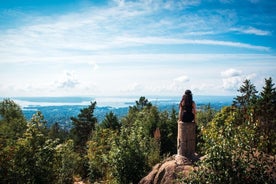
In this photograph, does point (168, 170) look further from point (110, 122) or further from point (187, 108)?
point (110, 122)

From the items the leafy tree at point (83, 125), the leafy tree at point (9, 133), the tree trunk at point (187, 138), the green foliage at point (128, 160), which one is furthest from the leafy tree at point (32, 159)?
the leafy tree at point (83, 125)

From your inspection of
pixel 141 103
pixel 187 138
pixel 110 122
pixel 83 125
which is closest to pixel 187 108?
pixel 187 138

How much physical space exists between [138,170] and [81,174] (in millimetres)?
15635

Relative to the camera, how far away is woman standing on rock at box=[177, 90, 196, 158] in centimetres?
1607

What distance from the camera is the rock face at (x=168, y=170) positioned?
50.5ft

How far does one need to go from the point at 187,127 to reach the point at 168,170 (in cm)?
261

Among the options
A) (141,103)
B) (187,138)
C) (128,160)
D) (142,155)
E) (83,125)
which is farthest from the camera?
(141,103)

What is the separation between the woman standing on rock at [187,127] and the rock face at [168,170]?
493mm

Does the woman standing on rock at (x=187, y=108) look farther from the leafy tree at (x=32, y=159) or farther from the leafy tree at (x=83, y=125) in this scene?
the leafy tree at (x=83, y=125)

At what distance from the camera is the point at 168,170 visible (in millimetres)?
15875

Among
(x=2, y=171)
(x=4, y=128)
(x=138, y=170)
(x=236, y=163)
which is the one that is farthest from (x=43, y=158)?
(x=4, y=128)

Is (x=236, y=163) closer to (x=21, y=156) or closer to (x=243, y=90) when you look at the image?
(x=21, y=156)

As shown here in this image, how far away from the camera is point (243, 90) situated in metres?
44.9

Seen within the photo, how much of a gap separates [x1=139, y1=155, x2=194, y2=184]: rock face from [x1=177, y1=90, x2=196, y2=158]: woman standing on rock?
1.62 feet
